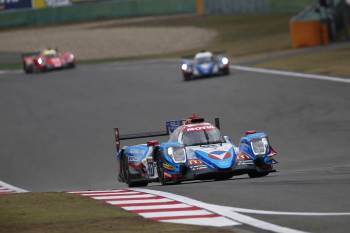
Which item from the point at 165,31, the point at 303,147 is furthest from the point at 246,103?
the point at 165,31

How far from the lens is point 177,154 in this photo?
18.9 m

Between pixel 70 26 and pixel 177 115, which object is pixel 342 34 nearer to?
pixel 177 115

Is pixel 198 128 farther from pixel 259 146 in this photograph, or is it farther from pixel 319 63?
pixel 319 63

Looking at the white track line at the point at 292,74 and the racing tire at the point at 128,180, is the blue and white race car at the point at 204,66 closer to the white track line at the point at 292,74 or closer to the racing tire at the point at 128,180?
the white track line at the point at 292,74

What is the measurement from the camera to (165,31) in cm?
7238

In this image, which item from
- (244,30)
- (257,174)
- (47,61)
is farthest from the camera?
(244,30)

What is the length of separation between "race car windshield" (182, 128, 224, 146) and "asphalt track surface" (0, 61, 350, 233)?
95cm

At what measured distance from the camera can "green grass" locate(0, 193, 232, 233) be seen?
12273mm

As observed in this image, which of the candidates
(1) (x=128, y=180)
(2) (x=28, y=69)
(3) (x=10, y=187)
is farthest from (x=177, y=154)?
(2) (x=28, y=69)

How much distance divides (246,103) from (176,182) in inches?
611

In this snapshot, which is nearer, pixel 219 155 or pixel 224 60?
pixel 219 155

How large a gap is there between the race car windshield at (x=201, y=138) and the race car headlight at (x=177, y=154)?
1.97 ft

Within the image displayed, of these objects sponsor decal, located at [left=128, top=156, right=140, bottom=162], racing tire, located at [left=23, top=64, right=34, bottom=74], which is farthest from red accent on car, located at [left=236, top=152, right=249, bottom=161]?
racing tire, located at [left=23, top=64, right=34, bottom=74]

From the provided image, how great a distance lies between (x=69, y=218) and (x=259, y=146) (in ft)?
21.7
